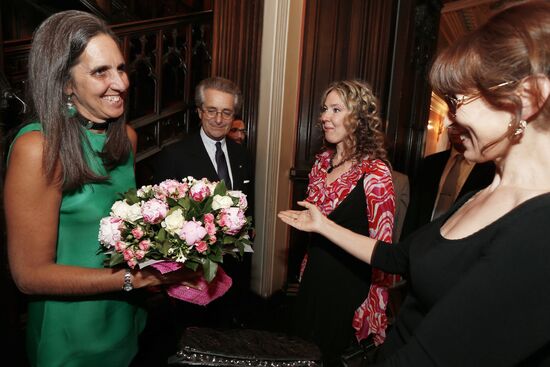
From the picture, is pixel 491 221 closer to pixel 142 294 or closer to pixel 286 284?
pixel 142 294

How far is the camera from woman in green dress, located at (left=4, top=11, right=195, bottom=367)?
47.3 inches

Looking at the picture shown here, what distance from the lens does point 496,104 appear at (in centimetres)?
81

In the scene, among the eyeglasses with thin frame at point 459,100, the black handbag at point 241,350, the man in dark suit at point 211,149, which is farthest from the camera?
the man in dark suit at point 211,149

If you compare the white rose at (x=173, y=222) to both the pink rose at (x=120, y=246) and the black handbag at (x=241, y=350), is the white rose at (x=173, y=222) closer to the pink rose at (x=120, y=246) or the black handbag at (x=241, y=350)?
the pink rose at (x=120, y=246)

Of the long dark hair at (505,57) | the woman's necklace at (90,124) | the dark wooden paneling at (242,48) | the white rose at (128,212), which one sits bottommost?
the white rose at (128,212)

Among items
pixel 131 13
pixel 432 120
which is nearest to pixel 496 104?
pixel 131 13

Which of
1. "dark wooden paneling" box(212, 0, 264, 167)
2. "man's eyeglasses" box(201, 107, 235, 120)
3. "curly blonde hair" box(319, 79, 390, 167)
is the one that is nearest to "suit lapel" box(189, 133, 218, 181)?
"man's eyeglasses" box(201, 107, 235, 120)

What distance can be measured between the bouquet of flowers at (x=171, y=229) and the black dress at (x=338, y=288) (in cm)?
87

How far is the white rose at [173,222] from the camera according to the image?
1.25m

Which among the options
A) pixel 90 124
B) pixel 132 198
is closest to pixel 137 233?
pixel 132 198

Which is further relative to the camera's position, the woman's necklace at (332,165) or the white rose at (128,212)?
the woman's necklace at (332,165)

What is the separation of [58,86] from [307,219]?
1.23 metres

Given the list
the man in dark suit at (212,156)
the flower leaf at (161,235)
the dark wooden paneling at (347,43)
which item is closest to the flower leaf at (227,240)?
the flower leaf at (161,235)

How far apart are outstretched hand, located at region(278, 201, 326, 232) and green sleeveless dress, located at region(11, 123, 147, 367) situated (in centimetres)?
85
